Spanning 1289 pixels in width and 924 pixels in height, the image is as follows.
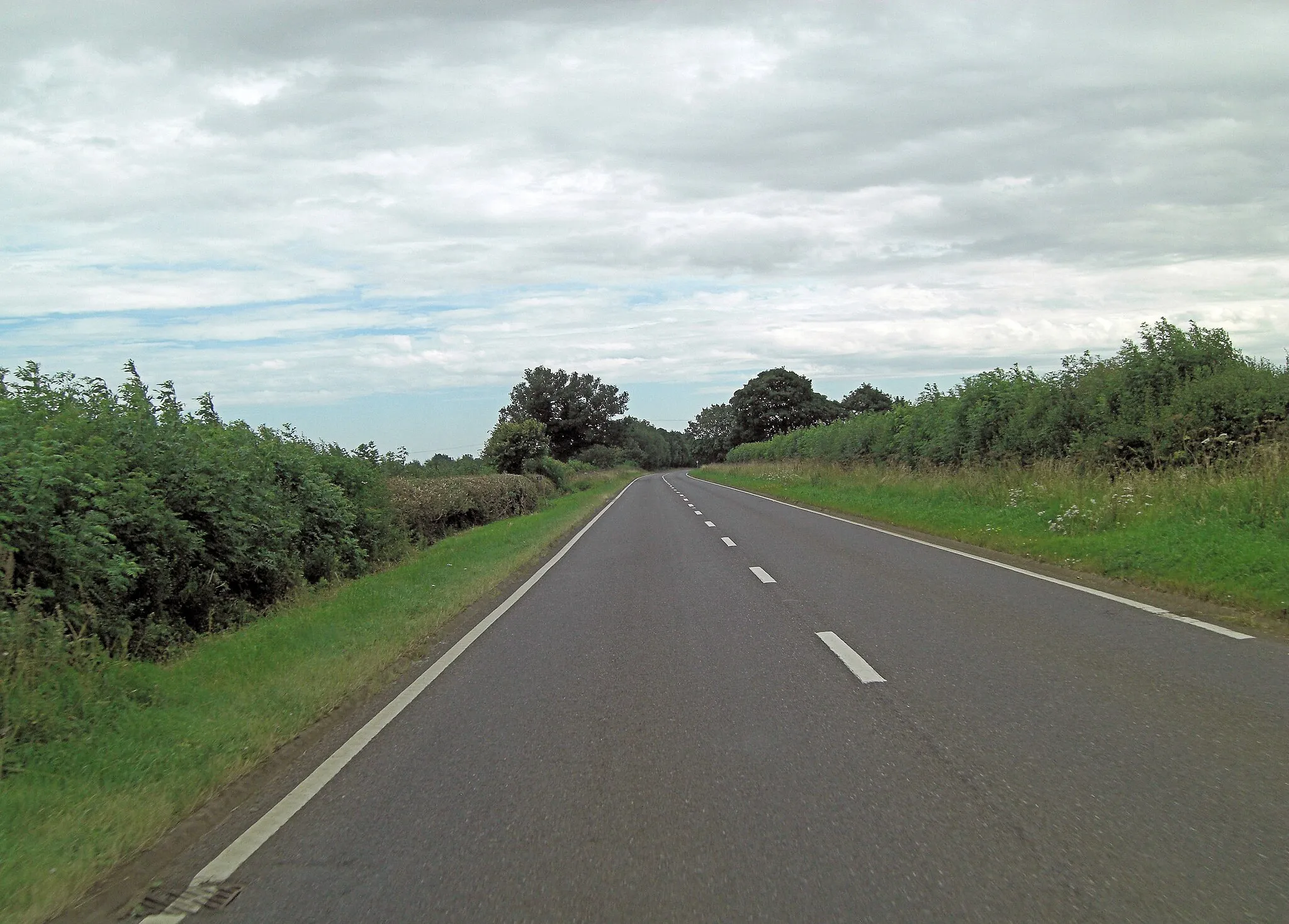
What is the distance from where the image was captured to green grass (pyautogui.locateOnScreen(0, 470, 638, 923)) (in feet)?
14.3

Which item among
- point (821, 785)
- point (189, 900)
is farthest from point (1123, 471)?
point (189, 900)

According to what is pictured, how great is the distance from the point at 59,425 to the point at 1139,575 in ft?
40.2

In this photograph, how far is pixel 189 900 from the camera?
3.97 meters

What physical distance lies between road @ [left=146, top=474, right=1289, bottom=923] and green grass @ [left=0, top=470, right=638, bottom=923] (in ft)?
2.27

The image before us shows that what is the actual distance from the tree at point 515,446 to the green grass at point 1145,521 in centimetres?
3370

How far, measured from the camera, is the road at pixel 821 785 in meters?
3.77

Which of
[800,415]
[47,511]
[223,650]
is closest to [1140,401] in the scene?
[223,650]

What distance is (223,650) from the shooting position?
30.7ft

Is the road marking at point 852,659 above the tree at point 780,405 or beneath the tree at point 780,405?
beneath

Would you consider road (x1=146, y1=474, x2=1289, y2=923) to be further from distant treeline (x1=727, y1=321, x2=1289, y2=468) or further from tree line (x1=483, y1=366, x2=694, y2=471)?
tree line (x1=483, y1=366, x2=694, y2=471)

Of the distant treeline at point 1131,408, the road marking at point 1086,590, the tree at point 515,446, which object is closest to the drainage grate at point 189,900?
the road marking at point 1086,590

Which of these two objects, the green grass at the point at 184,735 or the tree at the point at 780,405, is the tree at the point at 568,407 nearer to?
the tree at the point at 780,405

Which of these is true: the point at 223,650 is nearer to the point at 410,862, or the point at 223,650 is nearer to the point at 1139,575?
the point at 410,862

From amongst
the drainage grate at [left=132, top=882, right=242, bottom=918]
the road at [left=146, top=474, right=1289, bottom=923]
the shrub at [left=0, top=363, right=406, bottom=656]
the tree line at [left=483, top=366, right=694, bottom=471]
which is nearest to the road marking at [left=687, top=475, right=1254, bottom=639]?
the road at [left=146, top=474, right=1289, bottom=923]
